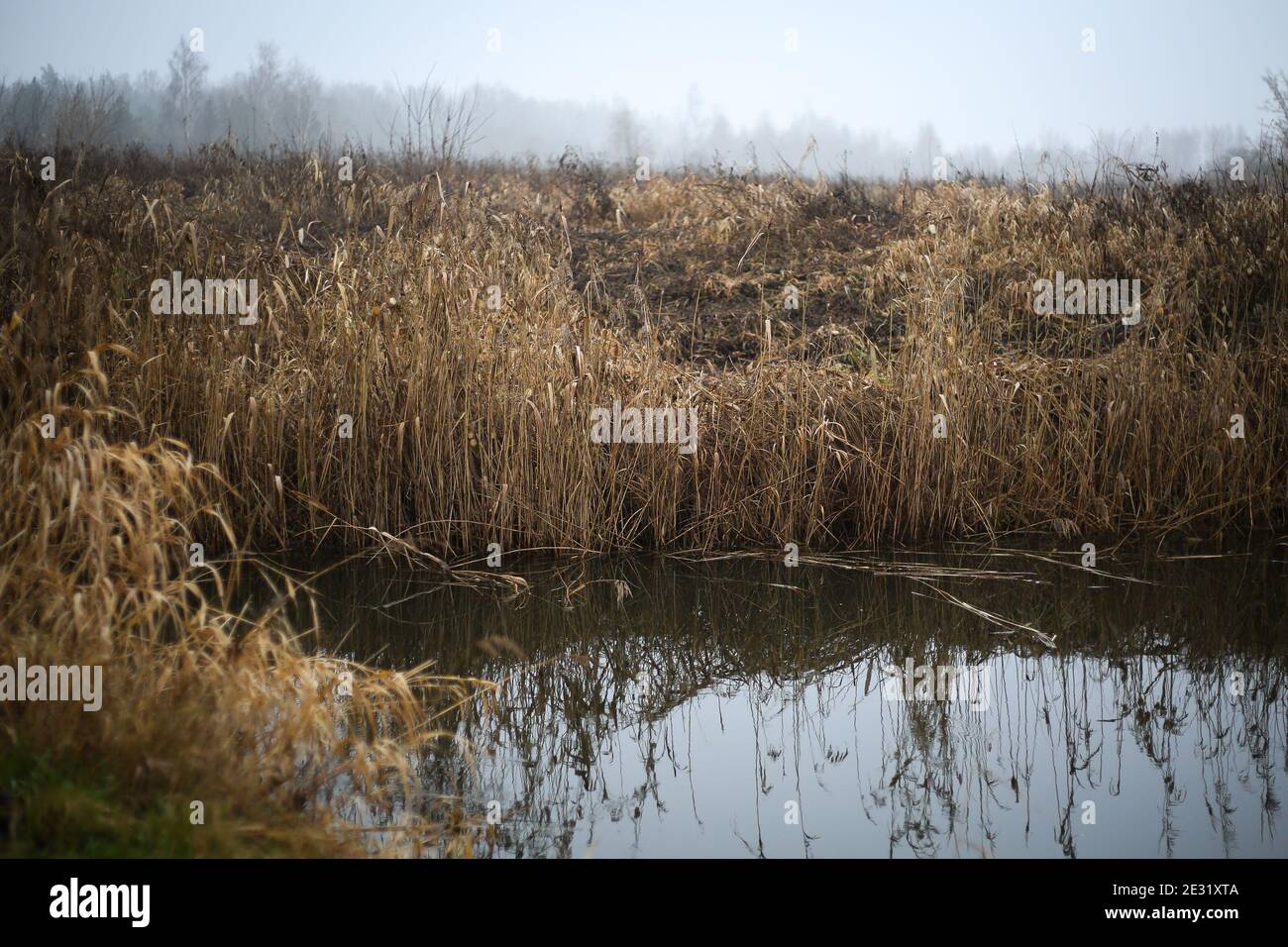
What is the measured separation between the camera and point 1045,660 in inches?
155

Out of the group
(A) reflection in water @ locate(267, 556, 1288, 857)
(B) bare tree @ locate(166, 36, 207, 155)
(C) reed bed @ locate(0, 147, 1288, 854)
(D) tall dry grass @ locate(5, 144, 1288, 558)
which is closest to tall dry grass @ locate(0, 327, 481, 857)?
(A) reflection in water @ locate(267, 556, 1288, 857)

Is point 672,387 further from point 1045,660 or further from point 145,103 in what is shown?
point 145,103

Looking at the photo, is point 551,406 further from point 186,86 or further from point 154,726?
point 186,86

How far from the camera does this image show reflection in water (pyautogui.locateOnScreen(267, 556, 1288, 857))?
2.69 metres

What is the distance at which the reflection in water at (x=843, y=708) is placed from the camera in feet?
8.82

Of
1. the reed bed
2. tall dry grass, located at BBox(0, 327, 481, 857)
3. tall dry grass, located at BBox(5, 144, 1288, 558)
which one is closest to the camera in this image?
tall dry grass, located at BBox(0, 327, 481, 857)

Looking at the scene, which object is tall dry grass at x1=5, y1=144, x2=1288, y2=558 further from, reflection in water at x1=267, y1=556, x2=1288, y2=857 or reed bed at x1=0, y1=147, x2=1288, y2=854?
reflection in water at x1=267, y1=556, x2=1288, y2=857

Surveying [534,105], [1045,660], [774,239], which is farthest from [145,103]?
[534,105]

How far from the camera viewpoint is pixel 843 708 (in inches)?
140

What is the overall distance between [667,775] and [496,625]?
1.52 meters

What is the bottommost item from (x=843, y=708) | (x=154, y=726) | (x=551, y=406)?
(x=843, y=708)

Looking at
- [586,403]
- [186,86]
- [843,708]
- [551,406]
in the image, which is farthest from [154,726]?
[186,86]
